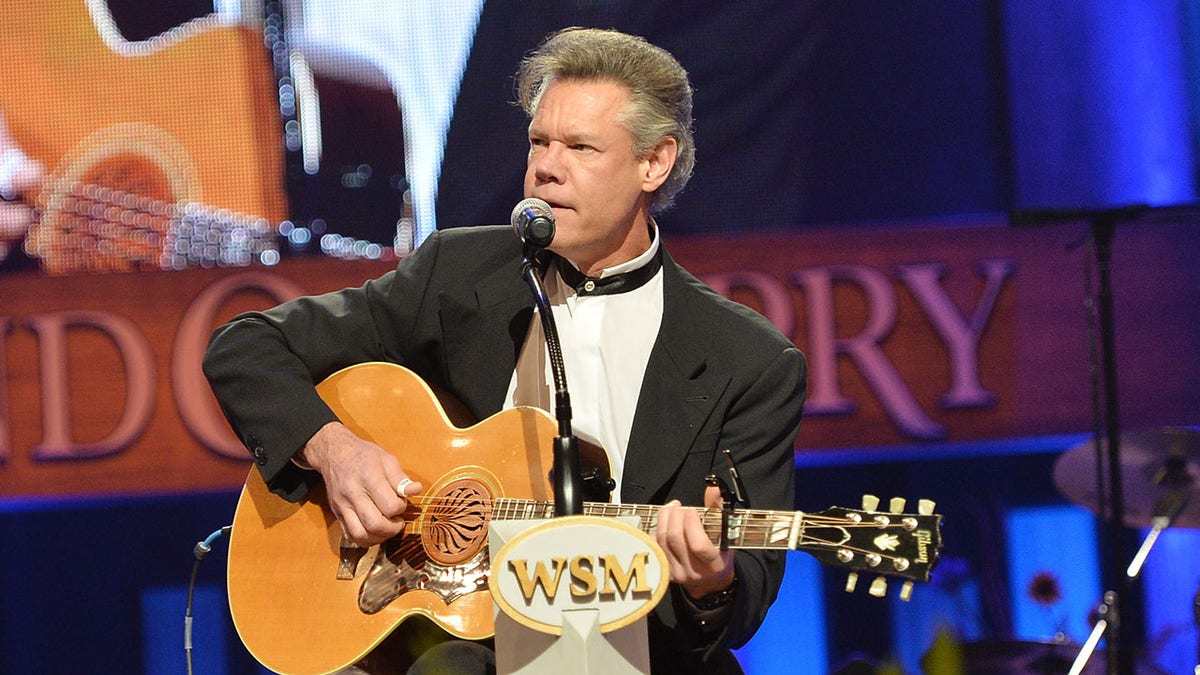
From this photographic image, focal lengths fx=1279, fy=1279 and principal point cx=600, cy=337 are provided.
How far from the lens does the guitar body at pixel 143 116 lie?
15.4ft

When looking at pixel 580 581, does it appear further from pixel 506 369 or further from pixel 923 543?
pixel 506 369

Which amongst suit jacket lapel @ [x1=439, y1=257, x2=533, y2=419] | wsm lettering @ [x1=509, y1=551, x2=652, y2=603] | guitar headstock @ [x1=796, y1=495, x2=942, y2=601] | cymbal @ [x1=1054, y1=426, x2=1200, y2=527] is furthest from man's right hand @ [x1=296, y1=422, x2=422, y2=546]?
cymbal @ [x1=1054, y1=426, x2=1200, y2=527]

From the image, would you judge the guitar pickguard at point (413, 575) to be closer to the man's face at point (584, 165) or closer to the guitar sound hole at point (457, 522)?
the guitar sound hole at point (457, 522)

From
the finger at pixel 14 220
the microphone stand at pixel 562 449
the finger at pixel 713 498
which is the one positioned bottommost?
the finger at pixel 713 498

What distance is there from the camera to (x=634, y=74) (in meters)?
2.86

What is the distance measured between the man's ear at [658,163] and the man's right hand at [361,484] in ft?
2.87

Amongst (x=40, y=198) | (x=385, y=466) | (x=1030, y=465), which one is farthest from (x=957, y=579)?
(x=40, y=198)

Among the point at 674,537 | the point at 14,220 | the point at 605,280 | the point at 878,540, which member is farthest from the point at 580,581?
the point at 14,220

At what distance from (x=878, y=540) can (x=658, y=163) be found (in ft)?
3.78

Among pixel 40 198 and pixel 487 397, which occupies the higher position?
pixel 40 198

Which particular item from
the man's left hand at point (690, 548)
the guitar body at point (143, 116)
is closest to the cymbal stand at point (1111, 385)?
the man's left hand at point (690, 548)

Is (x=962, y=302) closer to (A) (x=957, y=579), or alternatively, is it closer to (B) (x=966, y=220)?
(B) (x=966, y=220)

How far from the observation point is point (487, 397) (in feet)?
9.22

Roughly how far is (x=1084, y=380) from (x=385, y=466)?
10.2 ft
